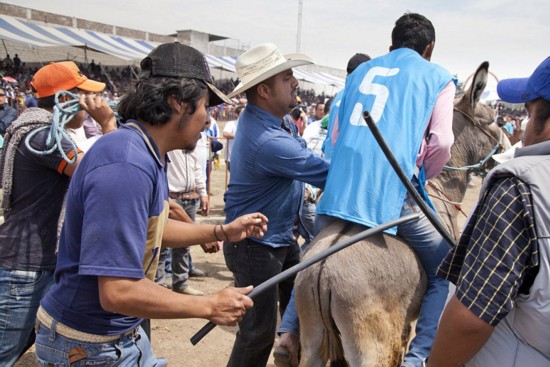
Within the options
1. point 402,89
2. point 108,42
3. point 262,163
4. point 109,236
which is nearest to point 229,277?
point 262,163

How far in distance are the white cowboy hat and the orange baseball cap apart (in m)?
1.19

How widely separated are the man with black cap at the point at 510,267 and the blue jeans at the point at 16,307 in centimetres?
245

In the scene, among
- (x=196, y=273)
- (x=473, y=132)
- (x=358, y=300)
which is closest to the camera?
(x=358, y=300)

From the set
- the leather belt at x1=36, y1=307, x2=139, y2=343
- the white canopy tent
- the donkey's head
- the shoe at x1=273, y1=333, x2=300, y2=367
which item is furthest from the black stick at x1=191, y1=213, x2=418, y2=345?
the white canopy tent

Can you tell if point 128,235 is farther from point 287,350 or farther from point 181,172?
point 181,172

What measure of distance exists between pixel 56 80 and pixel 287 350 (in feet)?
8.35

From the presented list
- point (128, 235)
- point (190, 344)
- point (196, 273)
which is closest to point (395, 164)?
point (128, 235)

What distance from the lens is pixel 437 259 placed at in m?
2.95

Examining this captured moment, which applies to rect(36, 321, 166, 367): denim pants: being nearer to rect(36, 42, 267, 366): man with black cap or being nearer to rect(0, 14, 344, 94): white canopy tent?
rect(36, 42, 267, 366): man with black cap

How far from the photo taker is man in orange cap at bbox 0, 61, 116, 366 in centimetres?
288

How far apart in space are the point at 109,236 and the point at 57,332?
25.0 inches

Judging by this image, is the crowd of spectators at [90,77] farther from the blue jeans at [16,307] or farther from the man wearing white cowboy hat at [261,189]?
the blue jeans at [16,307]

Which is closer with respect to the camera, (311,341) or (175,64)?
(175,64)

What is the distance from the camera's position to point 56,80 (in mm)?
3344
